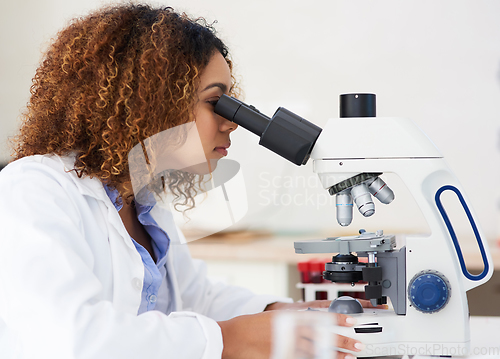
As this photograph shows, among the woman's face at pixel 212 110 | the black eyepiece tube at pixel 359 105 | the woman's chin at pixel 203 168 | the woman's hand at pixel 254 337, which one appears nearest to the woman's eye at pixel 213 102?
the woman's face at pixel 212 110

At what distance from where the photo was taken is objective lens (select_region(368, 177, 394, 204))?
2.26 feet

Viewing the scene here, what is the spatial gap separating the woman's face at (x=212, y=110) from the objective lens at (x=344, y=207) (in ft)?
0.76

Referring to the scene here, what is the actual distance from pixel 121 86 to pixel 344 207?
436mm

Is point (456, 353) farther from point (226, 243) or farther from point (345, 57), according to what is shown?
point (345, 57)

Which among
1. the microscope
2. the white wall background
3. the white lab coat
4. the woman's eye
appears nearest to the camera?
the white lab coat

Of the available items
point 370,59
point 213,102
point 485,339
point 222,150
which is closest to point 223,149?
point 222,150

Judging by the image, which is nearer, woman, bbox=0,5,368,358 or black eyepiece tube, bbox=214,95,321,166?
woman, bbox=0,5,368,358

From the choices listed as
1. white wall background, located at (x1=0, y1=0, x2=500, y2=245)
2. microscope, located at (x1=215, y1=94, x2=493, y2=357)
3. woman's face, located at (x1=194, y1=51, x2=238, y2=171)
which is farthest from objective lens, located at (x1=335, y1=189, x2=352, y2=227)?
white wall background, located at (x1=0, y1=0, x2=500, y2=245)

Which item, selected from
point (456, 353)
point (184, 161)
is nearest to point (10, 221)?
point (184, 161)

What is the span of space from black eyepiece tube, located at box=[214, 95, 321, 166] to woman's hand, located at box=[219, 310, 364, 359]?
0.25 meters

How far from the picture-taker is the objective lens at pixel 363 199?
676 millimetres

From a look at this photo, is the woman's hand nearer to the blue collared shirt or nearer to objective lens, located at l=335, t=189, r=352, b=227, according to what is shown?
objective lens, located at l=335, t=189, r=352, b=227

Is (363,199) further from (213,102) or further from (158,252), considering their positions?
(158,252)

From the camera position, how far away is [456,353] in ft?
2.18
